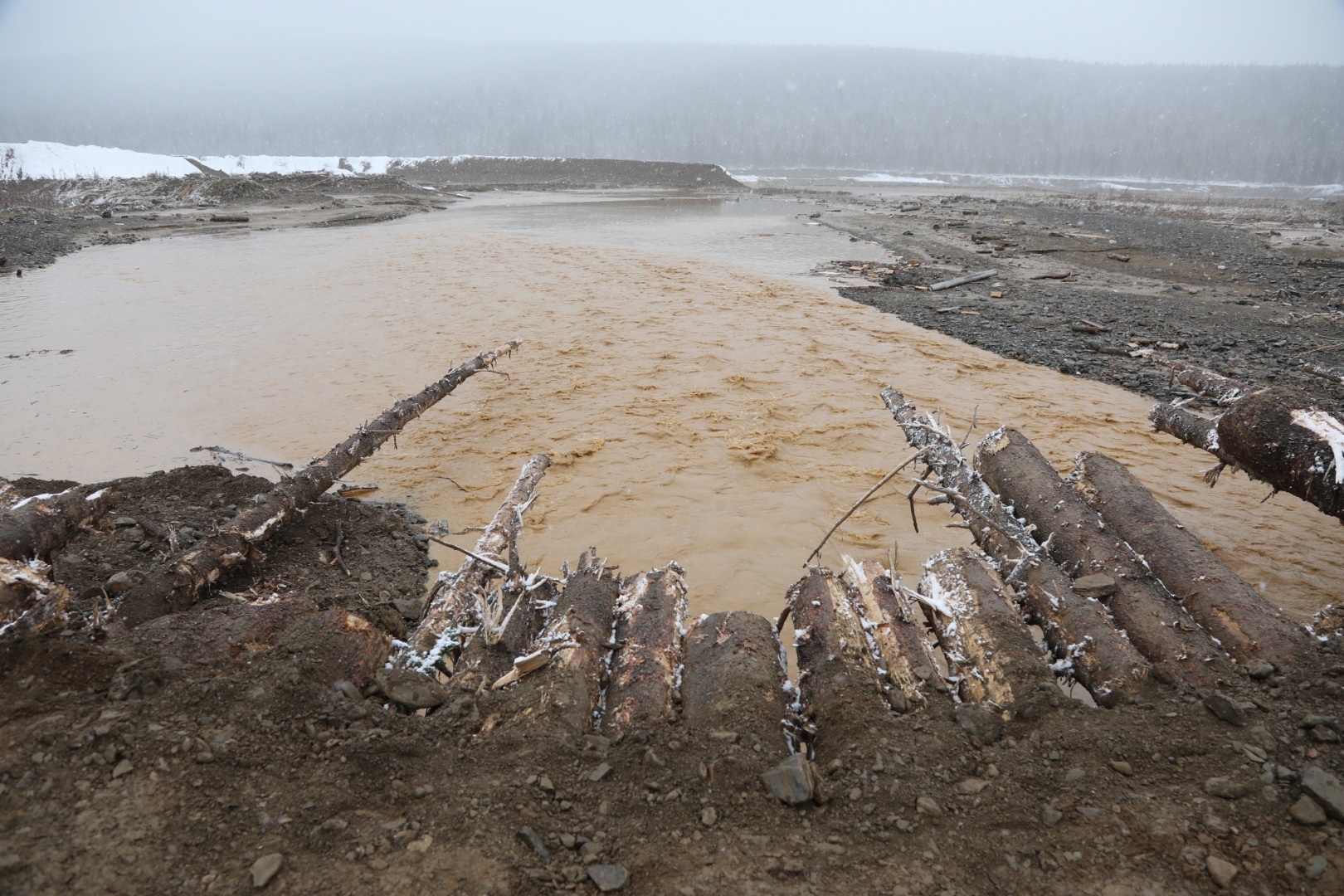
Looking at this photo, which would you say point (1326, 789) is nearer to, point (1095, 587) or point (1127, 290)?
point (1095, 587)

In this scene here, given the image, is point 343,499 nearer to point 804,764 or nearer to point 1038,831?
point 804,764

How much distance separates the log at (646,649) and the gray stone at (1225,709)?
2098 mm

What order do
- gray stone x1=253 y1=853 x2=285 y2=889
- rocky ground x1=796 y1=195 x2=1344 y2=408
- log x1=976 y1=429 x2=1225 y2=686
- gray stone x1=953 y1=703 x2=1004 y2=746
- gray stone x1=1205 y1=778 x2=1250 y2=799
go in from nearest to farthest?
gray stone x1=253 y1=853 x2=285 y2=889 → gray stone x1=1205 y1=778 x2=1250 y2=799 → gray stone x1=953 y1=703 x2=1004 y2=746 → log x1=976 y1=429 x2=1225 y2=686 → rocky ground x1=796 y1=195 x2=1344 y2=408

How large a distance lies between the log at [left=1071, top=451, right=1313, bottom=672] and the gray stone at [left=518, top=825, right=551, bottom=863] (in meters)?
3.05

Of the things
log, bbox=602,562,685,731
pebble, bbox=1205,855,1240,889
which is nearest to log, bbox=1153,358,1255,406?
pebble, bbox=1205,855,1240,889

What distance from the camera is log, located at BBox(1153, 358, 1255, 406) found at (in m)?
4.32

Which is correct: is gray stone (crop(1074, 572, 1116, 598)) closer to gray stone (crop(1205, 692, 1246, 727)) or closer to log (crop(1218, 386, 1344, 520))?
gray stone (crop(1205, 692, 1246, 727))

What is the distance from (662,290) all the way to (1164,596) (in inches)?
448

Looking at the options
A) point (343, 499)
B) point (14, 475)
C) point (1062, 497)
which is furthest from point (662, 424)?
point (14, 475)

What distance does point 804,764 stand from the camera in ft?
7.45

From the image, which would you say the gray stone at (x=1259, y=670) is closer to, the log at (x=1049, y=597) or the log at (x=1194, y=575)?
the log at (x=1194, y=575)

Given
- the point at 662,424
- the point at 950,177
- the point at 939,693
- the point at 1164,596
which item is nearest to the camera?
the point at 939,693

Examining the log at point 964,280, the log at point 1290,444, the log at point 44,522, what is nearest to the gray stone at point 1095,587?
the log at point 1290,444

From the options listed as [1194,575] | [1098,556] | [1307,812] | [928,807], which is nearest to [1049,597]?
[1098,556]
